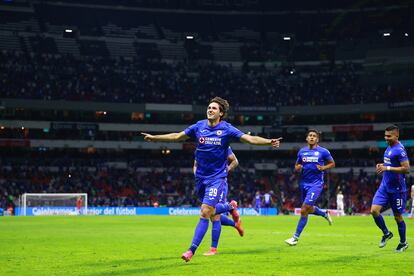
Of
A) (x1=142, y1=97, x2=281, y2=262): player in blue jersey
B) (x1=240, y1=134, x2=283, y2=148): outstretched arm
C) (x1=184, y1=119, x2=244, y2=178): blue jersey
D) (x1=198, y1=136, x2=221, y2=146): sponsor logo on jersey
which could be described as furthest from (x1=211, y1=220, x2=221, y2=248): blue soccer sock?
(x1=240, y1=134, x2=283, y2=148): outstretched arm

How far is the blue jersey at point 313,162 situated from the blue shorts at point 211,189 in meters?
5.56

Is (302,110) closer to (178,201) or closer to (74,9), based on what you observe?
(178,201)

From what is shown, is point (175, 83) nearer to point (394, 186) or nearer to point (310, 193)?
point (310, 193)

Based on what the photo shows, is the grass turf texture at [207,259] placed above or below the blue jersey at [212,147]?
below

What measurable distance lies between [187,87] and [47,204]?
29502 mm

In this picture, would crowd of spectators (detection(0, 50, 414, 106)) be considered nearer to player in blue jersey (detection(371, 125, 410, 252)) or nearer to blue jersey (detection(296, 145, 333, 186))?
blue jersey (detection(296, 145, 333, 186))

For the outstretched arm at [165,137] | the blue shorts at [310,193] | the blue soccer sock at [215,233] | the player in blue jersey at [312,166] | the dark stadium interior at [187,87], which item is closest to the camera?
the outstretched arm at [165,137]

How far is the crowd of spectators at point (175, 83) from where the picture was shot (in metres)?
76.8

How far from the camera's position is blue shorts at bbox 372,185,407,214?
15.7 metres

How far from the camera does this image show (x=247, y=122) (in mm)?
85500

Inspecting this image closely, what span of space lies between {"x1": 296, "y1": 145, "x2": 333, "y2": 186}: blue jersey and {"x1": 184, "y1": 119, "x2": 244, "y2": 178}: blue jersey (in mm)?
5597

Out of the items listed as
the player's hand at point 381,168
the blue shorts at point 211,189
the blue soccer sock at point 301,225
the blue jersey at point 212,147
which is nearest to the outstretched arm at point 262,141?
the blue jersey at point 212,147

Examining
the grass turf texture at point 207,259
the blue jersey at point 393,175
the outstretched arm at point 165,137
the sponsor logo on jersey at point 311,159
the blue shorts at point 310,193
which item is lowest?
the grass turf texture at point 207,259

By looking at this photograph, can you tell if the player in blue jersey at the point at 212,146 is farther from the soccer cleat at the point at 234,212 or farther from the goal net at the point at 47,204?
the goal net at the point at 47,204
